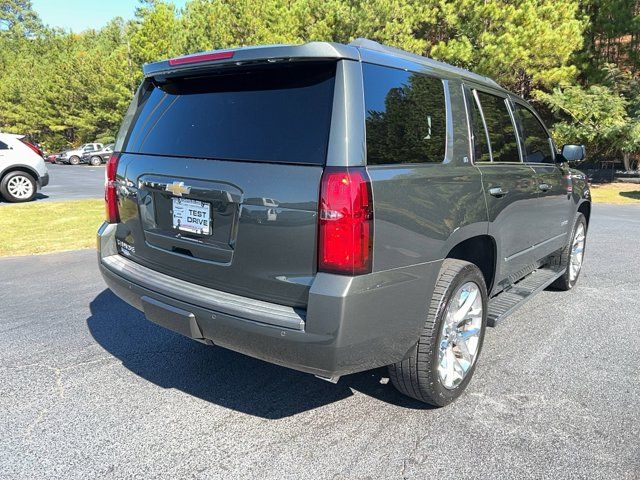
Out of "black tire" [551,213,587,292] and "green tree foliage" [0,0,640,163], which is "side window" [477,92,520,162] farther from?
"green tree foliage" [0,0,640,163]

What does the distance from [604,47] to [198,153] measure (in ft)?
73.1

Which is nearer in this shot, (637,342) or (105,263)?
(105,263)

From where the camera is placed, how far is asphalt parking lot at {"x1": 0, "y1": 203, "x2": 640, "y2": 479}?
2.46 m

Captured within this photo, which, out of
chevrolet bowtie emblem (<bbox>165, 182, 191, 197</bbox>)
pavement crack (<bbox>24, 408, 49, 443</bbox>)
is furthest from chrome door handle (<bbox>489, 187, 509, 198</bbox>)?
pavement crack (<bbox>24, 408, 49, 443</bbox>)

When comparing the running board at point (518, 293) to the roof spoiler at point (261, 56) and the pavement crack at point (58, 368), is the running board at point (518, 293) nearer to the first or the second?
the roof spoiler at point (261, 56)

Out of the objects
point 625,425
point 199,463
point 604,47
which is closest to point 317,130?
point 199,463

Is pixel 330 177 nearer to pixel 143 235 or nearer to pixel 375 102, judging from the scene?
pixel 375 102

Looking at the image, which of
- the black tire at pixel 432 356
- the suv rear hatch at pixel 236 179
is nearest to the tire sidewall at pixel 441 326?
the black tire at pixel 432 356

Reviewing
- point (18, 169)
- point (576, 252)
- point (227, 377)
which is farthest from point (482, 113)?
point (18, 169)

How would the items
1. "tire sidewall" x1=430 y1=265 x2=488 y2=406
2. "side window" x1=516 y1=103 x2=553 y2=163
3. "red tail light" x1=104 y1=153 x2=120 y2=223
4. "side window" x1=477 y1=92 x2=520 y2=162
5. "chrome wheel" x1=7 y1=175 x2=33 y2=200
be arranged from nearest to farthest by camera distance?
"tire sidewall" x1=430 y1=265 x2=488 y2=406
"red tail light" x1=104 y1=153 x2=120 y2=223
"side window" x1=477 y1=92 x2=520 y2=162
"side window" x1=516 y1=103 x2=553 y2=163
"chrome wheel" x1=7 y1=175 x2=33 y2=200

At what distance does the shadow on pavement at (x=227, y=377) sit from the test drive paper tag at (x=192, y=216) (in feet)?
3.53

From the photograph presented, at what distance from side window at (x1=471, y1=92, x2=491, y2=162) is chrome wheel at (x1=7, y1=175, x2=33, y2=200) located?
1221 centimetres

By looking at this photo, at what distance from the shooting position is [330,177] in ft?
7.48

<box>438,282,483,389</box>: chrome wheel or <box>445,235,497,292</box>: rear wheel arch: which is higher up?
<box>445,235,497,292</box>: rear wheel arch
